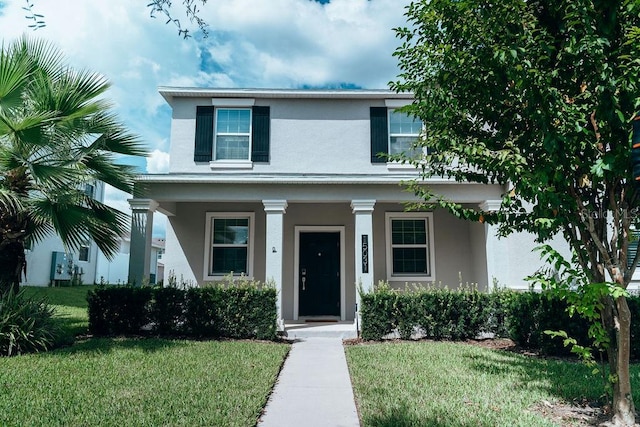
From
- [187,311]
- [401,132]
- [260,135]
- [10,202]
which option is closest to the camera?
[10,202]

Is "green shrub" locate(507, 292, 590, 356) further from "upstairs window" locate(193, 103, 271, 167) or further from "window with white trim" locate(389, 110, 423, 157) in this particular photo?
"upstairs window" locate(193, 103, 271, 167)

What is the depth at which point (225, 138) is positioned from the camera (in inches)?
446

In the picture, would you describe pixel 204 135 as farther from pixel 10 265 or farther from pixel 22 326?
pixel 22 326

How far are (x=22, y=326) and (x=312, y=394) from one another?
5101mm

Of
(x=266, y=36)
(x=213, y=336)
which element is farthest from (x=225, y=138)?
A: (x=266, y=36)

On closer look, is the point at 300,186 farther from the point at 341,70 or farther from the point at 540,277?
the point at 540,277

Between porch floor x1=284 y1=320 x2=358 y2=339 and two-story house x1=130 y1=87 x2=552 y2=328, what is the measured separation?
0.97 meters

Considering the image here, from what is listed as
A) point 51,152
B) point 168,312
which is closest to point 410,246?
point 168,312

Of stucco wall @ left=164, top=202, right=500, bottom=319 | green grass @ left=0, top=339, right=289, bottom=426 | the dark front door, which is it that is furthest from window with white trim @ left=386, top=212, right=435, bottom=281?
green grass @ left=0, top=339, right=289, bottom=426

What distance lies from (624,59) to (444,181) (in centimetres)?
619

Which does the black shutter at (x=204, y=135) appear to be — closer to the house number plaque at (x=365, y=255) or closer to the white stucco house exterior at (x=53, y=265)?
the house number plaque at (x=365, y=255)

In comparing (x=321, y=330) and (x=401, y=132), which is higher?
(x=401, y=132)

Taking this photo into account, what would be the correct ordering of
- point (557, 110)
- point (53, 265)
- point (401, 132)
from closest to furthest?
point (557, 110)
point (401, 132)
point (53, 265)

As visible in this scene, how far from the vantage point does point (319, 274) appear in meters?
11.8
